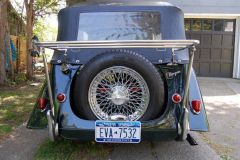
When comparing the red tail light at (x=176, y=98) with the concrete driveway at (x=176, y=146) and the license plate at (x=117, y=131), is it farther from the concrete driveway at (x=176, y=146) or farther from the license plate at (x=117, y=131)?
the concrete driveway at (x=176, y=146)

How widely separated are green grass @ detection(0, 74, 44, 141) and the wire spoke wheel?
78.8 inches

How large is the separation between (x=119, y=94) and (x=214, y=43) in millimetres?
8435

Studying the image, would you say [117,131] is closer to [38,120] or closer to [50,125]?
[50,125]

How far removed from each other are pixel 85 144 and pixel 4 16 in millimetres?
5553

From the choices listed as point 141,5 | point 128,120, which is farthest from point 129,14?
point 128,120

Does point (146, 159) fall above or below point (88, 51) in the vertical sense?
below

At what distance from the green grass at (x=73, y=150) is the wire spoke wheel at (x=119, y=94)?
2.26ft

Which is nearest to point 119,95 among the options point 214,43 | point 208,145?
point 208,145

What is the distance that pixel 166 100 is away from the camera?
2.38 m

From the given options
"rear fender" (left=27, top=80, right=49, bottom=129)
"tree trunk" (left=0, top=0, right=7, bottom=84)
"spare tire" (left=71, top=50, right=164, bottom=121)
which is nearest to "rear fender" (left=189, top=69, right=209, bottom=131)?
"spare tire" (left=71, top=50, right=164, bottom=121)

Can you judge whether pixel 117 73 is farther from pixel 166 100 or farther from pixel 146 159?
pixel 146 159

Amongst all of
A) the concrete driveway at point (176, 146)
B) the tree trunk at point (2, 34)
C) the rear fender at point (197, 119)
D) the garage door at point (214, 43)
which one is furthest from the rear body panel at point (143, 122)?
the garage door at point (214, 43)

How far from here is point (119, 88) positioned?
88.0 inches

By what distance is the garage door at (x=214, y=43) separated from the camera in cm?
912
